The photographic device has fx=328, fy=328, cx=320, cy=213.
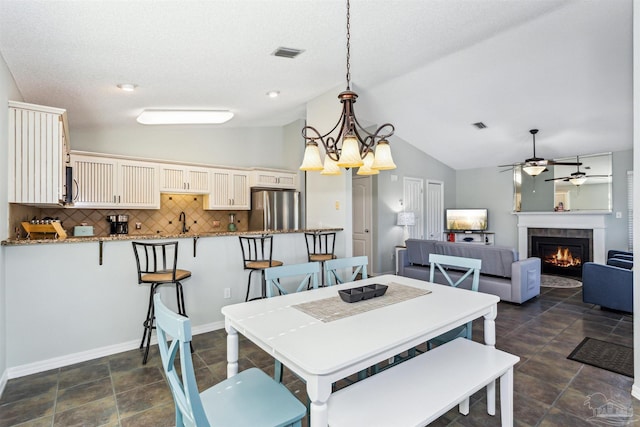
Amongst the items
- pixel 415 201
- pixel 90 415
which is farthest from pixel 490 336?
pixel 415 201

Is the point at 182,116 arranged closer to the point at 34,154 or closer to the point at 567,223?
the point at 34,154

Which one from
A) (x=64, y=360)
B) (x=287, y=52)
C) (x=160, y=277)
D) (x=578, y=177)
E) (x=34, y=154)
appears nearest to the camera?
(x=34, y=154)

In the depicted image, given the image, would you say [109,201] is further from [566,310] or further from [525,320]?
[566,310]

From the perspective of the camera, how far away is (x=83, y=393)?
94.4 inches

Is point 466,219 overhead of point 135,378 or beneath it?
overhead

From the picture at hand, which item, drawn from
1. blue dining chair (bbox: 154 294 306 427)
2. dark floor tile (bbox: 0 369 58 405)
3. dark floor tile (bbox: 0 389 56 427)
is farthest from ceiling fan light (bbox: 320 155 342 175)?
dark floor tile (bbox: 0 369 58 405)

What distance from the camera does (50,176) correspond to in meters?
2.77

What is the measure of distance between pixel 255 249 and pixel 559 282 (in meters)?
5.71

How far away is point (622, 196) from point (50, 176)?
8.63 meters

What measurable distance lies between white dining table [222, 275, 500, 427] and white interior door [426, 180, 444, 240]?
5.81 meters

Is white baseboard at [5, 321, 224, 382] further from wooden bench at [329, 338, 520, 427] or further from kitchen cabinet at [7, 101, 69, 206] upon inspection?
wooden bench at [329, 338, 520, 427]

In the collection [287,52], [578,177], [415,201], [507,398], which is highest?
[287,52]

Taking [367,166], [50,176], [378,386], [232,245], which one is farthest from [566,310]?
[50,176]

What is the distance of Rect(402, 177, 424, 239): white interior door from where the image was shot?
7267mm
